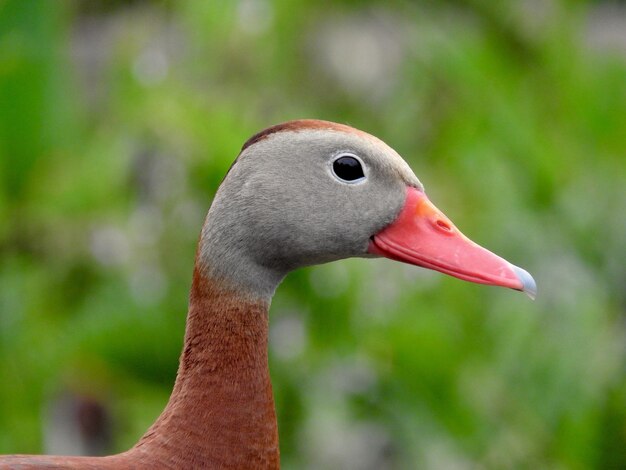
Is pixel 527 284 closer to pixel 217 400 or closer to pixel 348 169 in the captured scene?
pixel 348 169

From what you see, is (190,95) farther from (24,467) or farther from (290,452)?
(24,467)

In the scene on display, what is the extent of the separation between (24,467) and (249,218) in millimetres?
723

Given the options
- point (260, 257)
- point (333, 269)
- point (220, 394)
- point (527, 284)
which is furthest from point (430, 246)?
point (333, 269)

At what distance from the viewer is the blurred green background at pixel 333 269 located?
15.1ft

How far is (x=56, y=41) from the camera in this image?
16.8ft

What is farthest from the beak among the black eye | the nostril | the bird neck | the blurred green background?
the blurred green background

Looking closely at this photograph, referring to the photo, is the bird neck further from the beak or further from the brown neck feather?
the beak

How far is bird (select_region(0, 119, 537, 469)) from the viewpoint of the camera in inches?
104

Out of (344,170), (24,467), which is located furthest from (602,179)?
(24,467)

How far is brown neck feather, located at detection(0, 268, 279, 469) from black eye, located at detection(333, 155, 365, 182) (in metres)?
0.35

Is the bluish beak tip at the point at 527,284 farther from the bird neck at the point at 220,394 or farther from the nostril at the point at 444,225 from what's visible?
the bird neck at the point at 220,394

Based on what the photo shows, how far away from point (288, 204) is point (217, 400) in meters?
0.47

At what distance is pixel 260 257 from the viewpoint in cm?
269

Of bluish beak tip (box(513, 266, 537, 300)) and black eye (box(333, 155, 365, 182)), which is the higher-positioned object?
black eye (box(333, 155, 365, 182))
